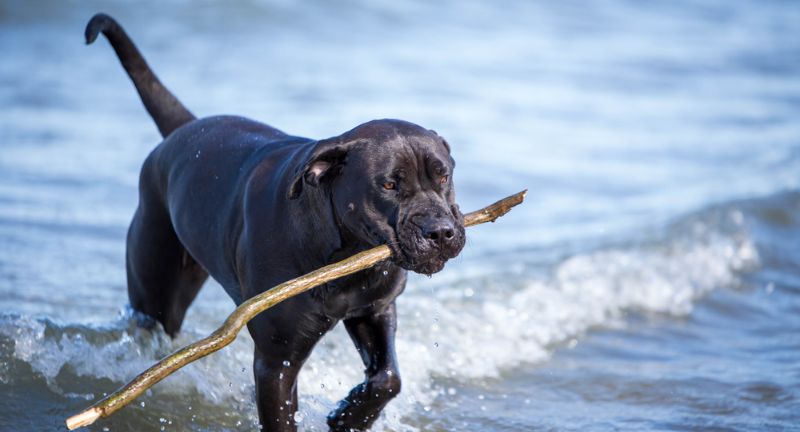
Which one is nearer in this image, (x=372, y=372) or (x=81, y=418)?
(x=81, y=418)

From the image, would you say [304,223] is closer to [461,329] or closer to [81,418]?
[81,418]

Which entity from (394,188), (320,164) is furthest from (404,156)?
(320,164)

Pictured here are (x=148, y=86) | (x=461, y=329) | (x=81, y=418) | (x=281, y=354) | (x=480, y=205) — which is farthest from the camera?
(x=480, y=205)

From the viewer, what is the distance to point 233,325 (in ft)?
11.6

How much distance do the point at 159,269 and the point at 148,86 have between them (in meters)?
0.95

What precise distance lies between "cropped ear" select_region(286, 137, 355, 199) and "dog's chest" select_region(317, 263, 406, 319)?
368mm

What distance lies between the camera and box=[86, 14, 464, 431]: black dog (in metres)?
3.75

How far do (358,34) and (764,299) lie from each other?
1133 cm

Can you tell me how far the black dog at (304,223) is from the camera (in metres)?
3.75

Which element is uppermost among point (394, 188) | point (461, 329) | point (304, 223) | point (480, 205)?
point (394, 188)

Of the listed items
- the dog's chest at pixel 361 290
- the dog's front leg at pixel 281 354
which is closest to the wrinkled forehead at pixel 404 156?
the dog's chest at pixel 361 290

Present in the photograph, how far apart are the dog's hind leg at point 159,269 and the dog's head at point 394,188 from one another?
1.38 metres

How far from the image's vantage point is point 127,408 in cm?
489

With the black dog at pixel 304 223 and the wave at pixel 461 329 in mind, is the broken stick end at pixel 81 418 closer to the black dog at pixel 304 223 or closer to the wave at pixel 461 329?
the black dog at pixel 304 223
